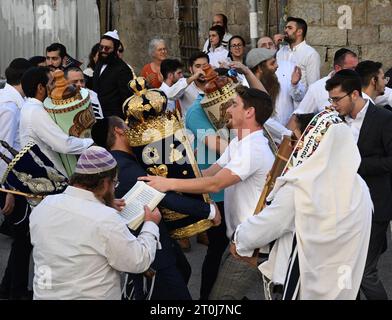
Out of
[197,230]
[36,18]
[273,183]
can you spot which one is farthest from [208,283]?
[36,18]

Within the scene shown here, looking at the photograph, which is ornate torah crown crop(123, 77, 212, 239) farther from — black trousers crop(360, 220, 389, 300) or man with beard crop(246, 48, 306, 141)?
man with beard crop(246, 48, 306, 141)

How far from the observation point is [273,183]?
20.1ft

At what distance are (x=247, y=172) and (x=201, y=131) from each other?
5.76 ft

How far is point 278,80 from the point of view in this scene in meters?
10.1

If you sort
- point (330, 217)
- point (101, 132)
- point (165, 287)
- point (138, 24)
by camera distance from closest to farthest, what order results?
point (330, 217) < point (165, 287) < point (101, 132) < point (138, 24)

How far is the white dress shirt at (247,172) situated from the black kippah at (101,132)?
2.51 ft

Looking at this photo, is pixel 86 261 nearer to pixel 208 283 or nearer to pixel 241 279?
pixel 241 279

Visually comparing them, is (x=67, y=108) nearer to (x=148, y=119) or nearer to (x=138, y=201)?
(x=148, y=119)

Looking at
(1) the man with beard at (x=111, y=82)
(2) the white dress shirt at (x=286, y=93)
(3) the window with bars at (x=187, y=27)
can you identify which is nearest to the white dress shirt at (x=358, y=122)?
(2) the white dress shirt at (x=286, y=93)

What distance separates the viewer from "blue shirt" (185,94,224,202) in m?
8.07

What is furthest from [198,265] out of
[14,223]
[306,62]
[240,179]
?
[306,62]

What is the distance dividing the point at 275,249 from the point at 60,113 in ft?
8.59

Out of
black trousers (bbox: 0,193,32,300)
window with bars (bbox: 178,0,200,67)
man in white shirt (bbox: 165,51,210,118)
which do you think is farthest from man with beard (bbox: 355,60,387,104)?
window with bars (bbox: 178,0,200,67)

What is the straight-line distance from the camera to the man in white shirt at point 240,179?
6.25 m
